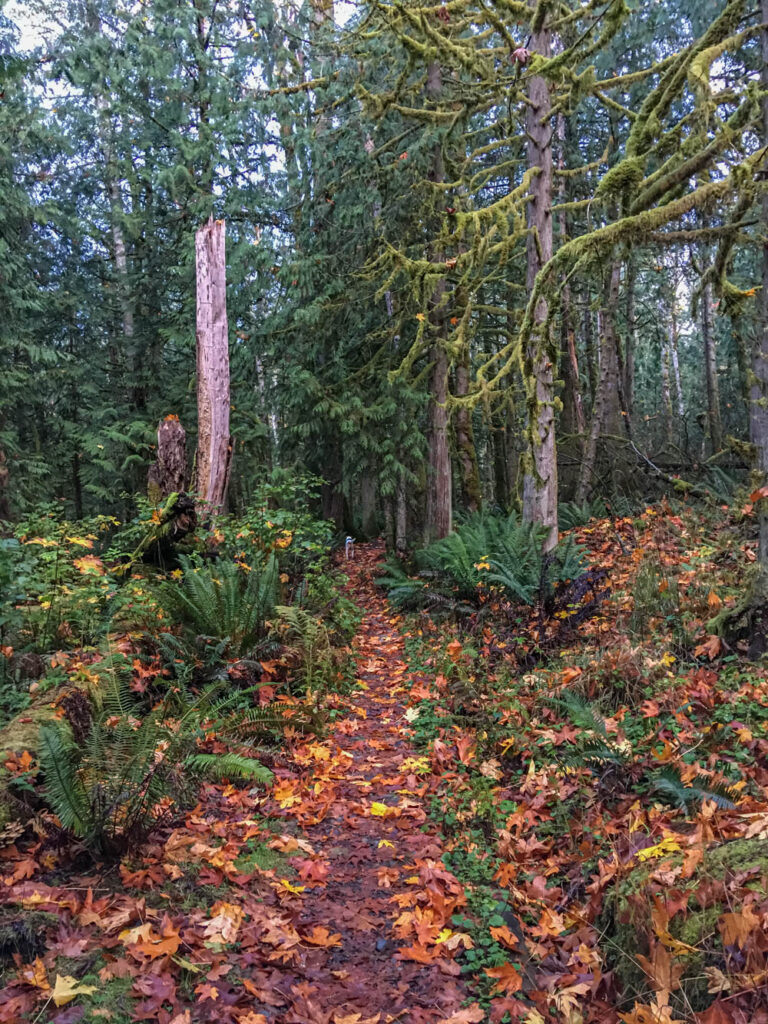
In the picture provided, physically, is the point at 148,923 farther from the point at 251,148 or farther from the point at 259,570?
the point at 251,148

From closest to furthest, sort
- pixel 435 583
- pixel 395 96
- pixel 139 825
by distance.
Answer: pixel 139 825
pixel 395 96
pixel 435 583

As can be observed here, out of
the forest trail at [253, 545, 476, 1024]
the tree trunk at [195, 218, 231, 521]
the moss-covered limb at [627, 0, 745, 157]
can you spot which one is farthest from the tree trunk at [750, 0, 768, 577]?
the tree trunk at [195, 218, 231, 521]

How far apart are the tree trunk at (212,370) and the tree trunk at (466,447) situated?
15.5 ft

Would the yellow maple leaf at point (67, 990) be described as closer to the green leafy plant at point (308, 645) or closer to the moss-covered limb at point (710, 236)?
the green leafy plant at point (308, 645)

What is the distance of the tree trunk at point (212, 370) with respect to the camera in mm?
9172

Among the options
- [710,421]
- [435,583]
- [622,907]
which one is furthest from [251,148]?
[622,907]

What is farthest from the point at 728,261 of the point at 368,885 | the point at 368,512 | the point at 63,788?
the point at 368,512

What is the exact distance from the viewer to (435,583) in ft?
32.1

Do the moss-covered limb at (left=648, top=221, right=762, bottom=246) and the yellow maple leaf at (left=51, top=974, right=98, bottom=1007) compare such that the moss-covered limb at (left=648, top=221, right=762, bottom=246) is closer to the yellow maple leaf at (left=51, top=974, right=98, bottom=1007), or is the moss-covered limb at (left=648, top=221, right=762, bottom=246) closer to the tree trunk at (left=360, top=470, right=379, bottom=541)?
the yellow maple leaf at (left=51, top=974, right=98, bottom=1007)

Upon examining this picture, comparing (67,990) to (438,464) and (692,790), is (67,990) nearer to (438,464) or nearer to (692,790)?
(692,790)

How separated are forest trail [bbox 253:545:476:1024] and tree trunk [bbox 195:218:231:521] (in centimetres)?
457

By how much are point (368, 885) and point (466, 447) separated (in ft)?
33.3

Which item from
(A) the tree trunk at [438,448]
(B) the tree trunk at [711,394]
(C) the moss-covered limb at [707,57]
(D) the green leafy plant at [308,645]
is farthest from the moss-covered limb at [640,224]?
(B) the tree trunk at [711,394]

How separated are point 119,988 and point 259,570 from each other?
4.77 meters
